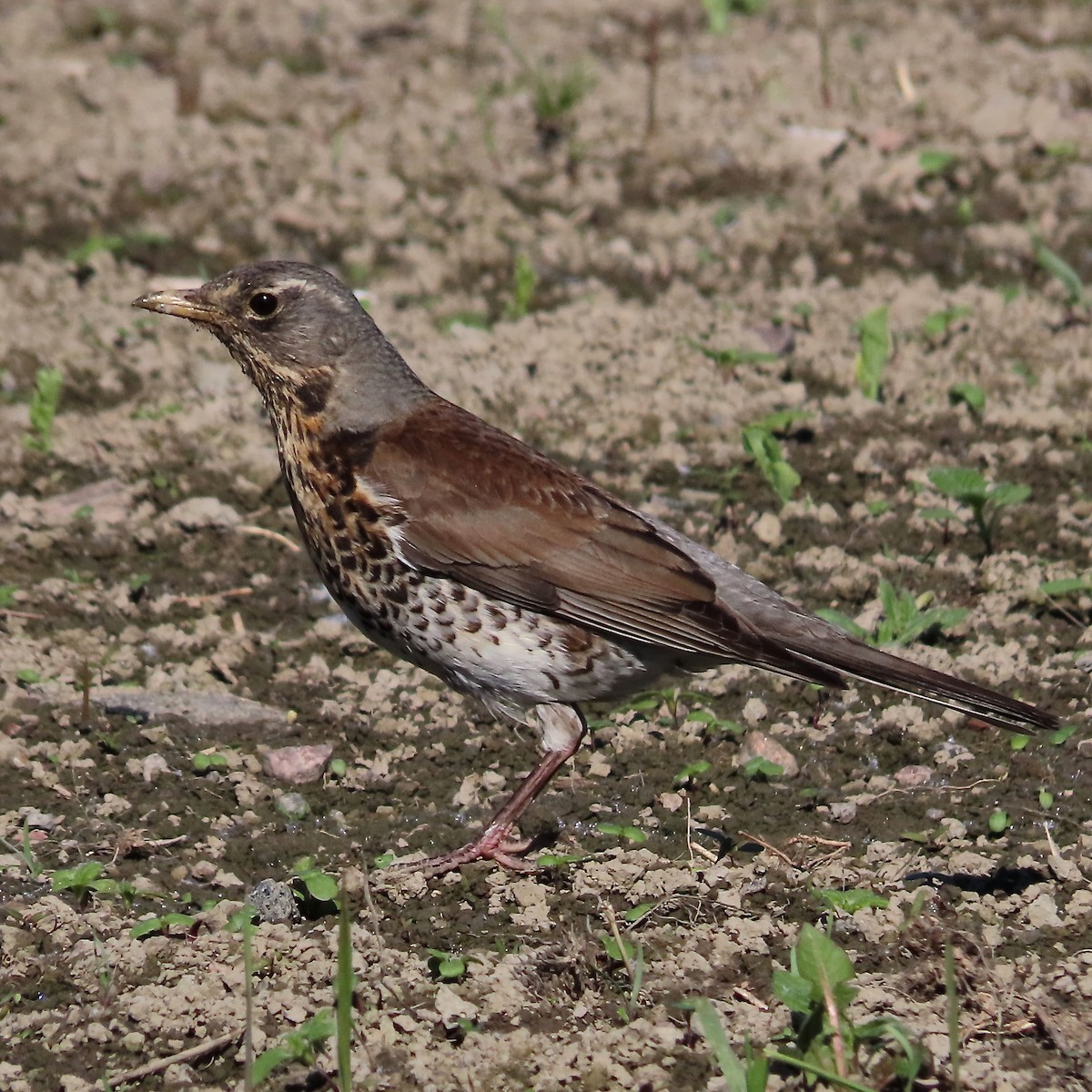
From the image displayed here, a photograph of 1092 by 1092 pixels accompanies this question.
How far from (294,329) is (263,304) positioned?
0.41 feet

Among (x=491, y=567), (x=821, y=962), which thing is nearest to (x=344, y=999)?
(x=821, y=962)

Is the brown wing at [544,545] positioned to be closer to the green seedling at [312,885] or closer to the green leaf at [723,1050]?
the green seedling at [312,885]

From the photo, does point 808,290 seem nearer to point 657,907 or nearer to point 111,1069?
point 657,907

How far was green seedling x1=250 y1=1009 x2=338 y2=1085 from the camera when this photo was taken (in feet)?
12.7

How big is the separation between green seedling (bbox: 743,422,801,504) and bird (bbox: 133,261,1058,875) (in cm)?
125

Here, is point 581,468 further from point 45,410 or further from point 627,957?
point 627,957

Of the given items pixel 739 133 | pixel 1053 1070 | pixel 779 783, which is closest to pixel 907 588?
pixel 779 783

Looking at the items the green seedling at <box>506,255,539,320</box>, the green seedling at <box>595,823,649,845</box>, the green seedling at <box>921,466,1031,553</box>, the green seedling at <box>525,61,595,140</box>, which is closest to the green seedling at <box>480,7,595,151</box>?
the green seedling at <box>525,61,595,140</box>

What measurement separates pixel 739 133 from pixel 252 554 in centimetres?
411

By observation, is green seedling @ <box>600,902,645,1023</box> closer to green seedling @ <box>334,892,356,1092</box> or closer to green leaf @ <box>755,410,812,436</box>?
green seedling @ <box>334,892,356,1092</box>

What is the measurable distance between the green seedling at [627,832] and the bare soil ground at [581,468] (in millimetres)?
38

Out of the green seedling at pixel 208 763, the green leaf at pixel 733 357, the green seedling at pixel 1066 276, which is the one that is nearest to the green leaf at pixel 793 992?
the green seedling at pixel 208 763

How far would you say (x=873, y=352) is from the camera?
7223 millimetres

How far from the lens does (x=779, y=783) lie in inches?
205
